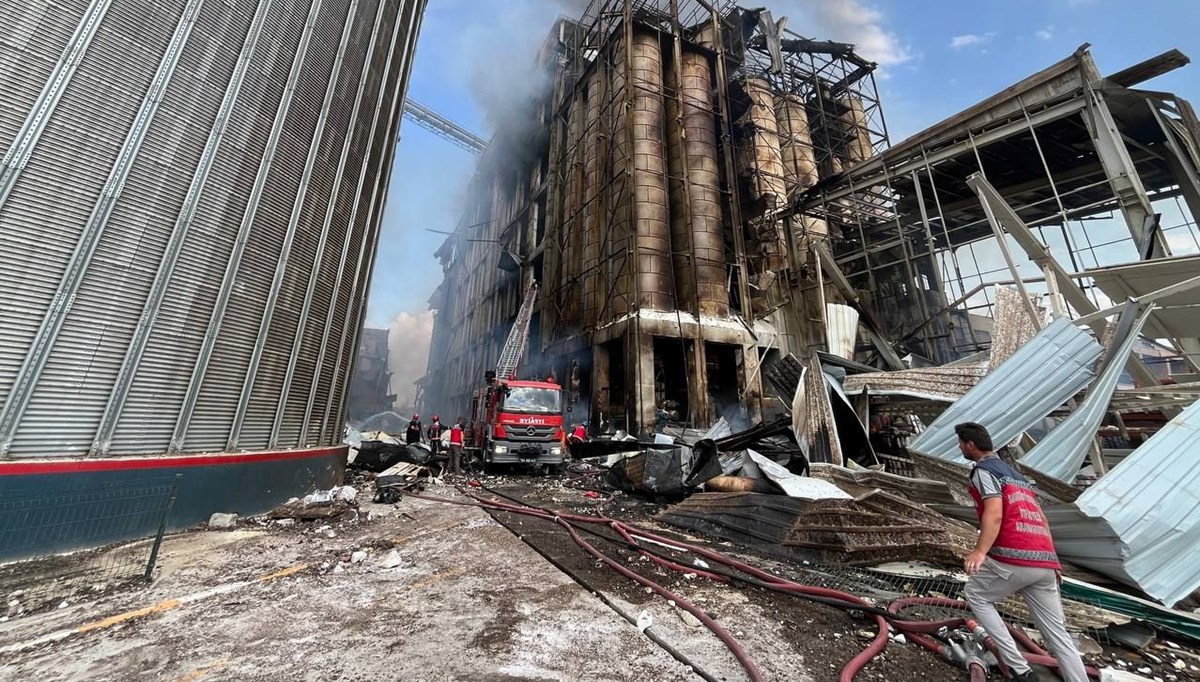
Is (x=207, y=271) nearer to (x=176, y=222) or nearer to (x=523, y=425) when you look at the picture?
(x=176, y=222)

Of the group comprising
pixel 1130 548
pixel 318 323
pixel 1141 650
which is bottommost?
pixel 1141 650

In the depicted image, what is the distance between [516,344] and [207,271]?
17.0m

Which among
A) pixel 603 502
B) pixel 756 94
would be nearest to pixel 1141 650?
pixel 603 502

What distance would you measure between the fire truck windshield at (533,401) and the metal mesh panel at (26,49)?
9.34 meters

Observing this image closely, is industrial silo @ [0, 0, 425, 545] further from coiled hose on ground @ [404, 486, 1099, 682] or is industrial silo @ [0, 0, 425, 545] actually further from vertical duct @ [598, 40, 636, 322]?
vertical duct @ [598, 40, 636, 322]

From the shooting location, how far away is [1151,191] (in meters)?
14.2

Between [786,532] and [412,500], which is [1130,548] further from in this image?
[412,500]

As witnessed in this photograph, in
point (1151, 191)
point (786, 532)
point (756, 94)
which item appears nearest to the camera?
point (786, 532)

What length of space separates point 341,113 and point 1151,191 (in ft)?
77.7

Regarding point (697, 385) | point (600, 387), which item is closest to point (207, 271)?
point (600, 387)

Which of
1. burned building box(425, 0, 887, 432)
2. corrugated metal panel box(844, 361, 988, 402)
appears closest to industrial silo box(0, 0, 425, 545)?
corrugated metal panel box(844, 361, 988, 402)

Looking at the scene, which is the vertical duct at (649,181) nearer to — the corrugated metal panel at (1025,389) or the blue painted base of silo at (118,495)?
the corrugated metal panel at (1025,389)

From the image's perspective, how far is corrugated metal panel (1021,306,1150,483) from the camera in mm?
4684

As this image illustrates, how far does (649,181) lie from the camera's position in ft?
65.9
